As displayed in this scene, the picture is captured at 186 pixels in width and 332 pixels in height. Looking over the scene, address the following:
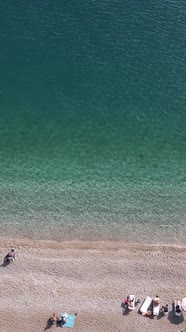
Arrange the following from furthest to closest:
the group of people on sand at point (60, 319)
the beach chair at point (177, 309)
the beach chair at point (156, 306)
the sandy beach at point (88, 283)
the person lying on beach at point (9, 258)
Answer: the person lying on beach at point (9, 258)
the beach chair at point (177, 309)
the beach chair at point (156, 306)
the sandy beach at point (88, 283)
the group of people on sand at point (60, 319)

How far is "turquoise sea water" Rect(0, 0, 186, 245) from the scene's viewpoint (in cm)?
6538

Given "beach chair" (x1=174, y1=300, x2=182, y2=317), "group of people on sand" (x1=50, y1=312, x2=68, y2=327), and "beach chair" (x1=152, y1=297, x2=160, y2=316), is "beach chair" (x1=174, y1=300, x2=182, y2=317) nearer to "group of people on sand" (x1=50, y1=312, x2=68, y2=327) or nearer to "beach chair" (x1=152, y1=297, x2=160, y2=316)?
"beach chair" (x1=152, y1=297, x2=160, y2=316)

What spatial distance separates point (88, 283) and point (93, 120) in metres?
29.7

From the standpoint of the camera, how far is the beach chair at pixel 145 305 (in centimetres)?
5462

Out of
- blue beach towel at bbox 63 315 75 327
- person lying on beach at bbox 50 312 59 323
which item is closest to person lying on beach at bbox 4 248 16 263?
person lying on beach at bbox 50 312 59 323

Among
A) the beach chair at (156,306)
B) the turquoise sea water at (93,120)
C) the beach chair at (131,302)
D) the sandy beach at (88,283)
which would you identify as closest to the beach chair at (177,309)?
the sandy beach at (88,283)

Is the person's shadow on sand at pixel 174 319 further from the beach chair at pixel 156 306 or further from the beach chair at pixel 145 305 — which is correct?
the beach chair at pixel 145 305

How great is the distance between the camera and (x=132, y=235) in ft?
208

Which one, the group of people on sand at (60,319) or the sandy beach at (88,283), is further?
the sandy beach at (88,283)

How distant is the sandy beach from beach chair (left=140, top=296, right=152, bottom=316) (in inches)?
22.9

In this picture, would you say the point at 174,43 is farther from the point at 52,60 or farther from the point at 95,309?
the point at 95,309

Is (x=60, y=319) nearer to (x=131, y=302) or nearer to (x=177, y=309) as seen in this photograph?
(x=131, y=302)

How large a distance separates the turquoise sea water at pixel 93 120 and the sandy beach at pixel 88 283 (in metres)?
2.52

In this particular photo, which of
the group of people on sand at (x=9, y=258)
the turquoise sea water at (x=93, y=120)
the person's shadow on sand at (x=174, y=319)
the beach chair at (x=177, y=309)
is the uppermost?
the turquoise sea water at (x=93, y=120)
